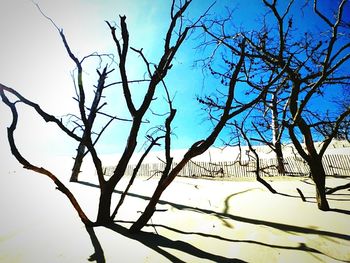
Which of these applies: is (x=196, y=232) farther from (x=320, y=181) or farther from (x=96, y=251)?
(x=320, y=181)

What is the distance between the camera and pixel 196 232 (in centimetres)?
462

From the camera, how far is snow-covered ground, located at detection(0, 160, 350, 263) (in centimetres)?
365

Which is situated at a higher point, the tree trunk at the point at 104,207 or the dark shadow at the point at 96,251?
the tree trunk at the point at 104,207

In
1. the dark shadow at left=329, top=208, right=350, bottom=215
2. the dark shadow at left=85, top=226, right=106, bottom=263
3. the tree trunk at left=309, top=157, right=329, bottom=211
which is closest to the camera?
the dark shadow at left=85, top=226, right=106, bottom=263

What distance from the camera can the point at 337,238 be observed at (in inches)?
155

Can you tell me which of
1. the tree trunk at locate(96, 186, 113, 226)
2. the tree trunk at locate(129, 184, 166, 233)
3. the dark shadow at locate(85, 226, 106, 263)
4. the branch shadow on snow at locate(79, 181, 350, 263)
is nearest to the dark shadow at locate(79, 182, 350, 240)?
the branch shadow on snow at locate(79, 181, 350, 263)

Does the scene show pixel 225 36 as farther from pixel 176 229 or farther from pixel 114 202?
pixel 114 202

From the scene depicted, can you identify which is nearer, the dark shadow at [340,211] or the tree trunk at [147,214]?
the tree trunk at [147,214]

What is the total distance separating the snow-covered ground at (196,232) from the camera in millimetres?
3652

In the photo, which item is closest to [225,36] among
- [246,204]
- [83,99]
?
[83,99]

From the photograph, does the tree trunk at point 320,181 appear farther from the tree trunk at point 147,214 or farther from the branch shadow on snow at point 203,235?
the tree trunk at point 147,214

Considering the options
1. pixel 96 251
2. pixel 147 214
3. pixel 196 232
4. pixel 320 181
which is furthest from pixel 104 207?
pixel 320 181

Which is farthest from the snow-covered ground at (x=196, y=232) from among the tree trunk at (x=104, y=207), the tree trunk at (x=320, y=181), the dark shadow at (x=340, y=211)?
the tree trunk at (x=104, y=207)

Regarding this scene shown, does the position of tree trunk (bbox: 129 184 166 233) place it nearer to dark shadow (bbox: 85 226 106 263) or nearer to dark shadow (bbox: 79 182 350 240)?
dark shadow (bbox: 85 226 106 263)
